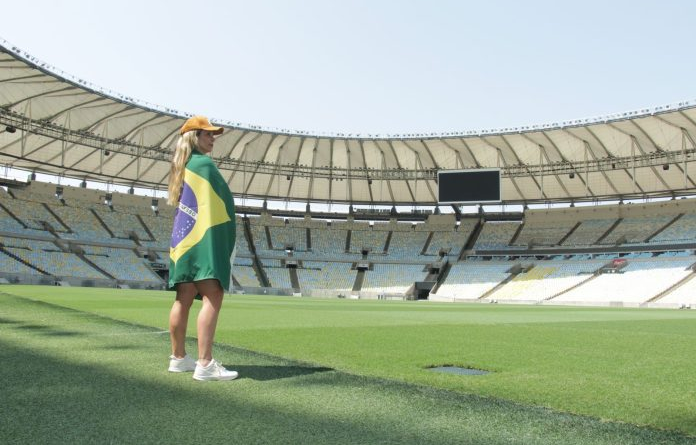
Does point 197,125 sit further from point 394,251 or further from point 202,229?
point 394,251

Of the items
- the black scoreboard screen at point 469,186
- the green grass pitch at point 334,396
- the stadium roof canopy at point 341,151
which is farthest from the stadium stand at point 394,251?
the green grass pitch at point 334,396

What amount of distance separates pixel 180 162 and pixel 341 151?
47.9 metres

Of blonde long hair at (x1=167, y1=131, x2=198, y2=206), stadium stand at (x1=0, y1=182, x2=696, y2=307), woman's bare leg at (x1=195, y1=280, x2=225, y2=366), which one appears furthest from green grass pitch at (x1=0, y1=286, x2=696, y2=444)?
stadium stand at (x1=0, y1=182, x2=696, y2=307)

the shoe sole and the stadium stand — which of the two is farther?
the stadium stand

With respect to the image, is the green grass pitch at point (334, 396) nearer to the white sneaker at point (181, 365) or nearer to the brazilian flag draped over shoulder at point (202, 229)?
the white sneaker at point (181, 365)

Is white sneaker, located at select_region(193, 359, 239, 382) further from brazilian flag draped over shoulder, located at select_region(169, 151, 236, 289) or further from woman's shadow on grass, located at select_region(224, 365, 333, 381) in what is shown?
brazilian flag draped over shoulder, located at select_region(169, 151, 236, 289)

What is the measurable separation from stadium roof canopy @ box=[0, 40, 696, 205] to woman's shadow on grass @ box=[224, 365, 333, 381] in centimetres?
3410

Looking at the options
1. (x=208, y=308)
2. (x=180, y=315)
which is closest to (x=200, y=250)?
(x=208, y=308)

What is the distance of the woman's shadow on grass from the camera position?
3896 millimetres

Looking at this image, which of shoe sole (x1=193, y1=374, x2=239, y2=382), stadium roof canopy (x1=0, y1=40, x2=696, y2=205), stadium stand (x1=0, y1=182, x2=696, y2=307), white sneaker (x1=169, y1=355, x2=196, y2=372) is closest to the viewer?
shoe sole (x1=193, y1=374, x2=239, y2=382)

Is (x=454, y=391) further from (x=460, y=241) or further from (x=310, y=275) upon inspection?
(x=460, y=241)

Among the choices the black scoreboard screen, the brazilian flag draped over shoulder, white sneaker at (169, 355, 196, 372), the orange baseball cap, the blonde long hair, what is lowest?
white sneaker at (169, 355, 196, 372)

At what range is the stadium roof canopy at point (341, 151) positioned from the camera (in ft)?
127

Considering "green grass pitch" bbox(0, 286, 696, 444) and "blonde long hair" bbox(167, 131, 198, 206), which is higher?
"blonde long hair" bbox(167, 131, 198, 206)
